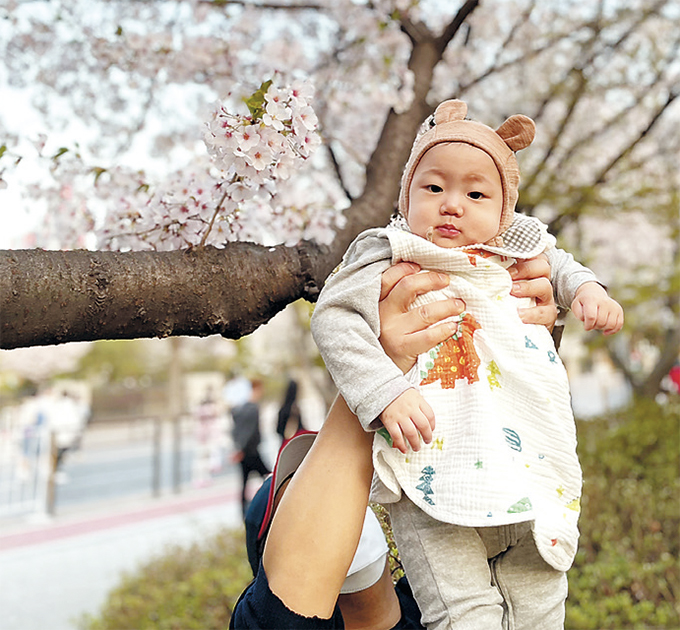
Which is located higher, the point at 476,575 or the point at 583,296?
the point at 583,296

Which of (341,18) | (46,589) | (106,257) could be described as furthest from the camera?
(46,589)

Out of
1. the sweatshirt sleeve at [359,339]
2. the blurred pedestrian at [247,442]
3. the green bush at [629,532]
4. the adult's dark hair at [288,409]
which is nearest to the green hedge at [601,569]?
the green bush at [629,532]

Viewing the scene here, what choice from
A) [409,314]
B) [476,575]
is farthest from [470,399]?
[476,575]

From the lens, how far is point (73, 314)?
4.43 feet

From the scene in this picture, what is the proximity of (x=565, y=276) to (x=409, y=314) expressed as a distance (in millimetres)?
414

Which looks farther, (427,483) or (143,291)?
(143,291)

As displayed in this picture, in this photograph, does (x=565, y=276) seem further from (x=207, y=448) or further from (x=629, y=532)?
(x=207, y=448)

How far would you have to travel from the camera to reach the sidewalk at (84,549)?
4867mm

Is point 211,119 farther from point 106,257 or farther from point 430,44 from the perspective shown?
point 430,44

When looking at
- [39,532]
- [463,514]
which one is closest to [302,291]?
[463,514]

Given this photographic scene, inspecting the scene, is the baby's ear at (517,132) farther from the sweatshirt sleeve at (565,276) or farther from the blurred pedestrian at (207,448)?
the blurred pedestrian at (207,448)

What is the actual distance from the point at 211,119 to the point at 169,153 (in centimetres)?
420

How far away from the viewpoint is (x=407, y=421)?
108 centimetres

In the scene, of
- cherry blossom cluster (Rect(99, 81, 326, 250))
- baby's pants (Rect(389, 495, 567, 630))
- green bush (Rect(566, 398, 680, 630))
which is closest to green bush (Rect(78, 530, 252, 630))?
green bush (Rect(566, 398, 680, 630))
